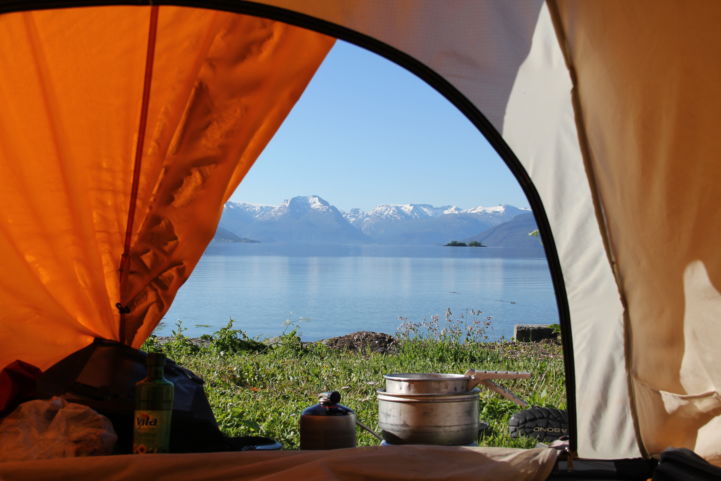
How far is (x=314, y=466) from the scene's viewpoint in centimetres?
234

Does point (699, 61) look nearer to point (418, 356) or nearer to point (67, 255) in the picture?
point (67, 255)

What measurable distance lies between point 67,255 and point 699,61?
2.46 metres

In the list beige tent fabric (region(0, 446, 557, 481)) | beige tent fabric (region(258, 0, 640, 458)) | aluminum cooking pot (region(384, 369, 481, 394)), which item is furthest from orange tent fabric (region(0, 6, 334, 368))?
aluminum cooking pot (region(384, 369, 481, 394))

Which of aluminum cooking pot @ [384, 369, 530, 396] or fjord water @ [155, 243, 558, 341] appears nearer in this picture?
aluminum cooking pot @ [384, 369, 530, 396]

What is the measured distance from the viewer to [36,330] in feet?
10.6

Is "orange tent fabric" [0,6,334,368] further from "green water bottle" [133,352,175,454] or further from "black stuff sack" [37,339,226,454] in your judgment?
"green water bottle" [133,352,175,454]

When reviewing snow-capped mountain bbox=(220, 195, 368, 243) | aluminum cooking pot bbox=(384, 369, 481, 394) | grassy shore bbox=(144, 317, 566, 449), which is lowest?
grassy shore bbox=(144, 317, 566, 449)

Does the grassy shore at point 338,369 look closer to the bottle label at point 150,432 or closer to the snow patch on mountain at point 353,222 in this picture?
the bottle label at point 150,432

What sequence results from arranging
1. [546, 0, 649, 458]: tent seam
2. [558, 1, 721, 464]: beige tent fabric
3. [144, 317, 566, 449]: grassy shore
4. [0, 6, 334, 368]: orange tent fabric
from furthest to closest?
[144, 317, 566, 449]: grassy shore, [0, 6, 334, 368]: orange tent fabric, [546, 0, 649, 458]: tent seam, [558, 1, 721, 464]: beige tent fabric

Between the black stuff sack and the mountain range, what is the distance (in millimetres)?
96140

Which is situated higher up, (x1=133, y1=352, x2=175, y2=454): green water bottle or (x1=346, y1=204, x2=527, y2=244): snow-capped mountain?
(x1=346, y1=204, x2=527, y2=244): snow-capped mountain

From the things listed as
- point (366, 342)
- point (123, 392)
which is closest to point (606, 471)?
point (123, 392)

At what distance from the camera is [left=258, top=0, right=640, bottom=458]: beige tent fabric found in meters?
2.65

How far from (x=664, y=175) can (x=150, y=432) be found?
71.3 inches
